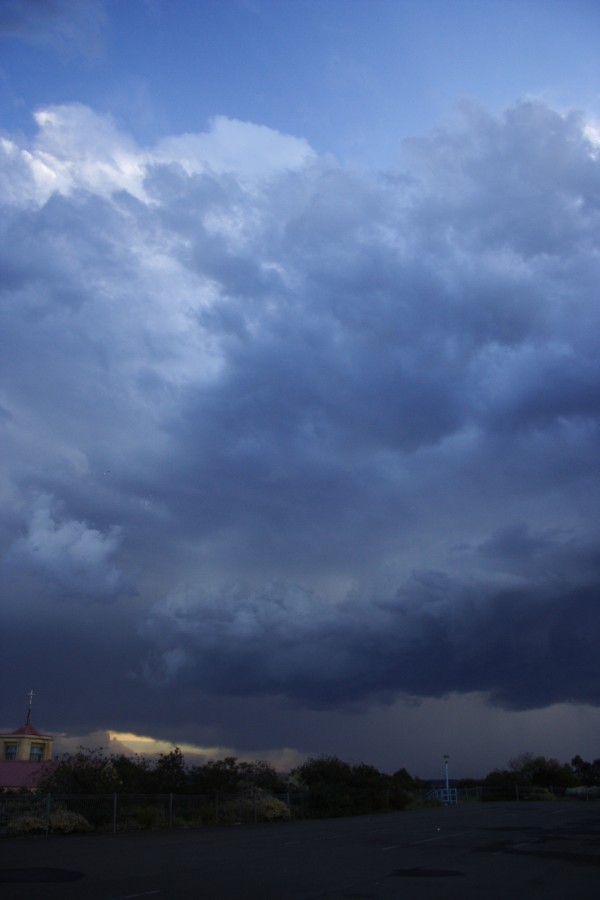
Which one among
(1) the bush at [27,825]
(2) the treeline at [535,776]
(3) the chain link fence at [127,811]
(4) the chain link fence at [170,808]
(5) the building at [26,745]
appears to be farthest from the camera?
(2) the treeline at [535,776]

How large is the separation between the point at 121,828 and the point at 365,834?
11.5 m

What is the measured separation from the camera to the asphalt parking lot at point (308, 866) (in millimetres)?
14578

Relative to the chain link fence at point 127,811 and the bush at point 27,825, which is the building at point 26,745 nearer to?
the chain link fence at point 127,811

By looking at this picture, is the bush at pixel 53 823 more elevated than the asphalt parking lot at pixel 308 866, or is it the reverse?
the asphalt parking lot at pixel 308 866

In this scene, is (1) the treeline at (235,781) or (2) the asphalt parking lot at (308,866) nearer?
(2) the asphalt parking lot at (308,866)

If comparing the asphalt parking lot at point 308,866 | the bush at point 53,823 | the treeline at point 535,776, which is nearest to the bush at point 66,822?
the bush at point 53,823

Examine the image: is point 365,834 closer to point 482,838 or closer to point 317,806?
point 482,838

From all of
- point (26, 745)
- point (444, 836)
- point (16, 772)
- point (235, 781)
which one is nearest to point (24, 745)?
point (26, 745)

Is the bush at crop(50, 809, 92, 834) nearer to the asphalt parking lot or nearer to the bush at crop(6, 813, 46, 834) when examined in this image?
the bush at crop(6, 813, 46, 834)

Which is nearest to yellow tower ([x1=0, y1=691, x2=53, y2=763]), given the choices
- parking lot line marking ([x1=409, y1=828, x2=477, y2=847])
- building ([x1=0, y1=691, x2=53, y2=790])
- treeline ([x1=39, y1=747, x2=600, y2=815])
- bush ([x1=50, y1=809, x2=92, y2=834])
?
building ([x1=0, y1=691, x2=53, y2=790])

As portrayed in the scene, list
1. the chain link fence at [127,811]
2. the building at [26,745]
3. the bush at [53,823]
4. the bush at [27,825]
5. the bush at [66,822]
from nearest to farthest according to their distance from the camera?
the bush at [27,825], the bush at [53,823], the chain link fence at [127,811], the bush at [66,822], the building at [26,745]

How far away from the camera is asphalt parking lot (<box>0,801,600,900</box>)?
14578 mm

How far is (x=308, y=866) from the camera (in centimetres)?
1916

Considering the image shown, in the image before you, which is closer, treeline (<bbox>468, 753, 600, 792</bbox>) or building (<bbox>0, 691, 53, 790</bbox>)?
building (<bbox>0, 691, 53, 790</bbox>)
